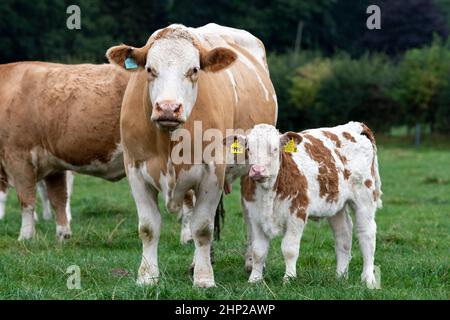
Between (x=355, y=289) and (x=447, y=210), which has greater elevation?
(x=355, y=289)

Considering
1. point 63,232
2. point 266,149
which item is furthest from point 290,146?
point 63,232

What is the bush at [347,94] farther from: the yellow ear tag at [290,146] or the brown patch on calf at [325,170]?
the yellow ear tag at [290,146]

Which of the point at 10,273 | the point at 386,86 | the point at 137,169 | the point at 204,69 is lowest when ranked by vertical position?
the point at 386,86

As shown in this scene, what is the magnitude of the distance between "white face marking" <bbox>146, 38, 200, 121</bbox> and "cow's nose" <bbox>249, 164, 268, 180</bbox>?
0.74 meters

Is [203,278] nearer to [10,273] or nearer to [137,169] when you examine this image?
[137,169]

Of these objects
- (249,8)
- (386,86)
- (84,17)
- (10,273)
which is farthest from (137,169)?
(249,8)

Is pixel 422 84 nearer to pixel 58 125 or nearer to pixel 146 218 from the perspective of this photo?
pixel 58 125

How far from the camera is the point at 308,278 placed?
23.3ft

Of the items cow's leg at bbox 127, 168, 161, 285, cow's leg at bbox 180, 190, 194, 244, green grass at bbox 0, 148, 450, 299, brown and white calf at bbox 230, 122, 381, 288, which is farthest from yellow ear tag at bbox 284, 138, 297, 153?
cow's leg at bbox 180, 190, 194, 244

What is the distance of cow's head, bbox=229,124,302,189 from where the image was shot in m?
7.21

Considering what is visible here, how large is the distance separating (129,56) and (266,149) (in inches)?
52.7

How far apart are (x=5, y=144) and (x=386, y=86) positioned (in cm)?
3149

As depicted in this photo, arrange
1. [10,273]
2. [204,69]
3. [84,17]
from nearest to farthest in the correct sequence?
[204,69] → [10,273] → [84,17]

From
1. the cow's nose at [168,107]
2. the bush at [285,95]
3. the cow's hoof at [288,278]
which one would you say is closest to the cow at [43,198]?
the cow's hoof at [288,278]
